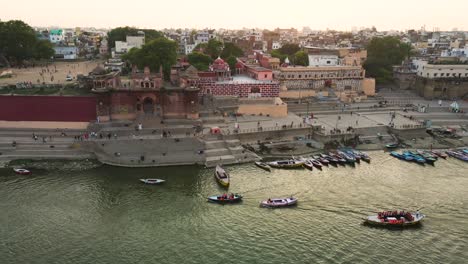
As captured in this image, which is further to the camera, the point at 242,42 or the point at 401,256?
the point at 242,42

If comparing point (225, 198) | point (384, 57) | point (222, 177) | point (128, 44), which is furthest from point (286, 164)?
point (128, 44)

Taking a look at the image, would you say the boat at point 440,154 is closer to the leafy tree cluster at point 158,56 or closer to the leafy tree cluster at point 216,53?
the leafy tree cluster at point 216,53

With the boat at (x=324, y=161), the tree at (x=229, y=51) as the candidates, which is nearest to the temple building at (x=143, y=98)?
the boat at (x=324, y=161)

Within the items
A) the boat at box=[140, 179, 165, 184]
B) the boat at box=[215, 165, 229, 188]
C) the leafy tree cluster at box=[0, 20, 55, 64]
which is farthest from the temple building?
the leafy tree cluster at box=[0, 20, 55, 64]

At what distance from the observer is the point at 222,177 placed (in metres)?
22.4

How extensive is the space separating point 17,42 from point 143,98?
26895 mm

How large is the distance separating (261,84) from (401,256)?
21.2 meters

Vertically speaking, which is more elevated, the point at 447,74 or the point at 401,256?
the point at 447,74

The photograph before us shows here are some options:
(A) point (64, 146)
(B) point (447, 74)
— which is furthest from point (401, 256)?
(B) point (447, 74)

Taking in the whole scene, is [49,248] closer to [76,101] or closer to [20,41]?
[76,101]

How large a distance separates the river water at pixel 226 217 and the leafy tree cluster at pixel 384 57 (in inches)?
922

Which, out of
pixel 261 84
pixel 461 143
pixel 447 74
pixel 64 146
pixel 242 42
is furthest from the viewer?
pixel 242 42

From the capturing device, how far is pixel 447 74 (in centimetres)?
4231

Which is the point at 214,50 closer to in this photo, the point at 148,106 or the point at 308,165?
the point at 148,106
